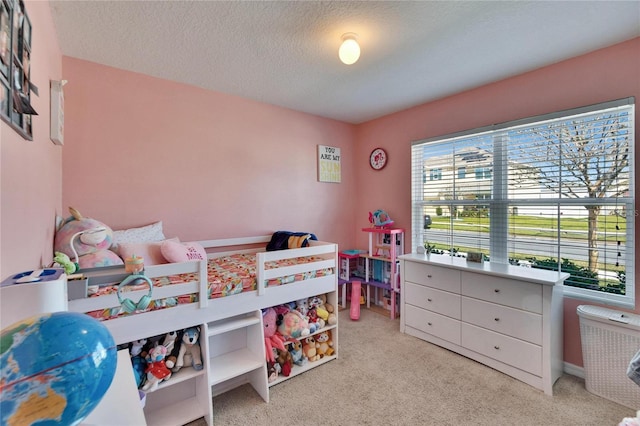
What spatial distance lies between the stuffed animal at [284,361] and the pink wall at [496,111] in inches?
74.2

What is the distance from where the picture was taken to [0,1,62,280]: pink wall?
0.95 m

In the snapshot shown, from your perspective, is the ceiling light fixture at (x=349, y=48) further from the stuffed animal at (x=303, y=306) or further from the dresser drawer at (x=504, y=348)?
the dresser drawer at (x=504, y=348)

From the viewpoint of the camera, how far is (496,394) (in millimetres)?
1919

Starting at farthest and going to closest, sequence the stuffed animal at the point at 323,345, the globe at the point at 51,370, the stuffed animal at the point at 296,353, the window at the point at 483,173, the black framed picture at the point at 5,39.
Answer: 1. the window at the point at 483,173
2. the stuffed animal at the point at 323,345
3. the stuffed animal at the point at 296,353
4. the black framed picture at the point at 5,39
5. the globe at the point at 51,370

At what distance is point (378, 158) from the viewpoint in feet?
12.0

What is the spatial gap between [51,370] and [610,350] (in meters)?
2.82

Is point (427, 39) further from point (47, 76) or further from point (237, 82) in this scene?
point (47, 76)

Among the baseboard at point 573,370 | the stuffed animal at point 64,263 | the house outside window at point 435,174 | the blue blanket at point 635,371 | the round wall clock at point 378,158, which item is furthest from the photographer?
the round wall clock at point 378,158

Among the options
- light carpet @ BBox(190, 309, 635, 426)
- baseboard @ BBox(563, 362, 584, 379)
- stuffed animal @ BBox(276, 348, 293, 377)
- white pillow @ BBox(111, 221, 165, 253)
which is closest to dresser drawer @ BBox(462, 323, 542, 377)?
light carpet @ BBox(190, 309, 635, 426)

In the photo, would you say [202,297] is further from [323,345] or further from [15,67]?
[15,67]

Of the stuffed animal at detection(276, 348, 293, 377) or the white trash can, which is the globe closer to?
the stuffed animal at detection(276, 348, 293, 377)

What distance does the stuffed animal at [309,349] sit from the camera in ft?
7.47

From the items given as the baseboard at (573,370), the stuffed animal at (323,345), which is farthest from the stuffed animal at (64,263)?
the baseboard at (573,370)

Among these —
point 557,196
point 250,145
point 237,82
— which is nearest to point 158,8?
point 237,82
